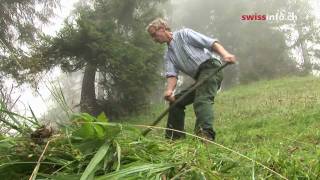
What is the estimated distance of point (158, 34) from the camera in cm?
630

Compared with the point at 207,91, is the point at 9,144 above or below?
below

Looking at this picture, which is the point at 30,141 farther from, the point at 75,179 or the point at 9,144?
the point at 75,179

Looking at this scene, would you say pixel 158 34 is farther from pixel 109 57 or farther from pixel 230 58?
pixel 109 57

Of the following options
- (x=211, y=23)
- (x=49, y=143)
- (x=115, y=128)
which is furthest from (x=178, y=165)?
(x=211, y=23)

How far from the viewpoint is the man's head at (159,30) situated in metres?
6.23

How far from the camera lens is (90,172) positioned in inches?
82.7

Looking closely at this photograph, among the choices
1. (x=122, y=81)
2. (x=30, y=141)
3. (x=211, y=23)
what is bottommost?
(x=30, y=141)

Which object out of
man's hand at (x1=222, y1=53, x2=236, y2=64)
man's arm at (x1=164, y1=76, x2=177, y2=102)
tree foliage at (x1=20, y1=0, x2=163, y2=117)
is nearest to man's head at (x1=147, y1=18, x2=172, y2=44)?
man's arm at (x1=164, y1=76, x2=177, y2=102)

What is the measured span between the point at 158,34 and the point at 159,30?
5 cm

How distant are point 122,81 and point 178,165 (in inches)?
590

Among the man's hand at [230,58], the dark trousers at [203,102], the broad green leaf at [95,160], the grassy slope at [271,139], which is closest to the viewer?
the broad green leaf at [95,160]

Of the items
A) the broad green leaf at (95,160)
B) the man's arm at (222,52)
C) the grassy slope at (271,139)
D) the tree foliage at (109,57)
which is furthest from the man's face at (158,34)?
the tree foliage at (109,57)

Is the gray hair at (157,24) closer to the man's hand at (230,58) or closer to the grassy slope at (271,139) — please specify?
the man's hand at (230,58)

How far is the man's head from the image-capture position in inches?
245
